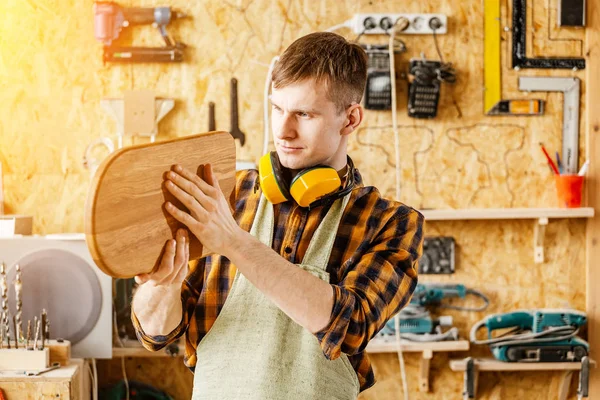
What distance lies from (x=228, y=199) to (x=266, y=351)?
29cm

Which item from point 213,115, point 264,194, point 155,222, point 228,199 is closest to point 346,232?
point 264,194

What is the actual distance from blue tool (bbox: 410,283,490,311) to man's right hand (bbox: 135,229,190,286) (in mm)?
2222

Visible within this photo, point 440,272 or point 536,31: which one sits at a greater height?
point 536,31

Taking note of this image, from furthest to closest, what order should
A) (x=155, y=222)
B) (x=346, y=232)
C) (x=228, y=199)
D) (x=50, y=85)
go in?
(x=50, y=85)
(x=346, y=232)
(x=228, y=199)
(x=155, y=222)

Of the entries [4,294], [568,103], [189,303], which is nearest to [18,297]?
[4,294]

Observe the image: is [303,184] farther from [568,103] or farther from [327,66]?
[568,103]

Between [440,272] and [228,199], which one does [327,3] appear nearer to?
[440,272]

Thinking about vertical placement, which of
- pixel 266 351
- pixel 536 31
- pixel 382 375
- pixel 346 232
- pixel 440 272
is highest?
pixel 536 31

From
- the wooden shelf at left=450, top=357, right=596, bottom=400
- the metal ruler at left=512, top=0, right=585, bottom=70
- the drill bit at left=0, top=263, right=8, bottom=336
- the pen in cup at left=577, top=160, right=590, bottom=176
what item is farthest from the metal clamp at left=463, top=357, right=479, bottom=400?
the drill bit at left=0, top=263, right=8, bottom=336

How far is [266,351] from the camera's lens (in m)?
1.41

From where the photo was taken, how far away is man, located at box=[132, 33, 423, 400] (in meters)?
1.38

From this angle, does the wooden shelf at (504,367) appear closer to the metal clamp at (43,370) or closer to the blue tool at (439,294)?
the blue tool at (439,294)

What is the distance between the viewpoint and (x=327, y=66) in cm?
142

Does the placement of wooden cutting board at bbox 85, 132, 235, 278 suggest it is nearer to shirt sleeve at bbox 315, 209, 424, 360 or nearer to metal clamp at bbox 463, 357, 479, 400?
shirt sleeve at bbox 315, 209, 424, 360
